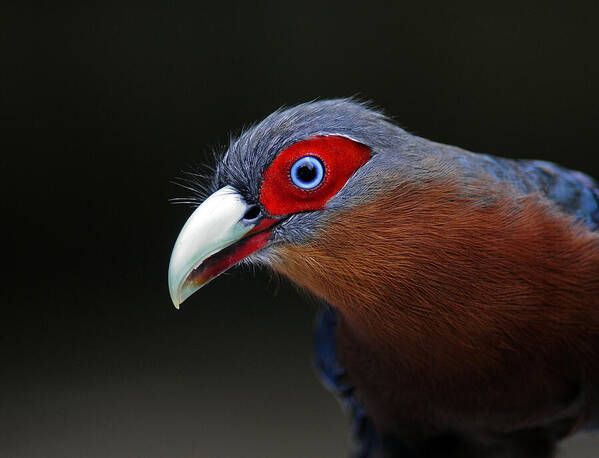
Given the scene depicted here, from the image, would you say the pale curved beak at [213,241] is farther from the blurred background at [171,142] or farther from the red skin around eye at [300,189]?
the blurred background at [171,142]

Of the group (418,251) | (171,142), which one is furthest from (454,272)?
(171,142)

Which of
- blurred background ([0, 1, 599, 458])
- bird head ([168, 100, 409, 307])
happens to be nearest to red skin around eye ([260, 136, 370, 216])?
bird head ([168, 100, 409, 307])

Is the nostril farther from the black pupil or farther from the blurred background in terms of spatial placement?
the blurred background

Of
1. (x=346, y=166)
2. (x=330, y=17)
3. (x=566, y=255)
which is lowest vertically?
(x=566, y=255)

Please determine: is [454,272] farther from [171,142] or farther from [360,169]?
[171,142]

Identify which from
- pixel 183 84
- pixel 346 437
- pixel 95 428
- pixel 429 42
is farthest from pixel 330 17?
pixel 95 428

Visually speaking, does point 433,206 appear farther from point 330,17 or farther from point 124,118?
point 124,118
